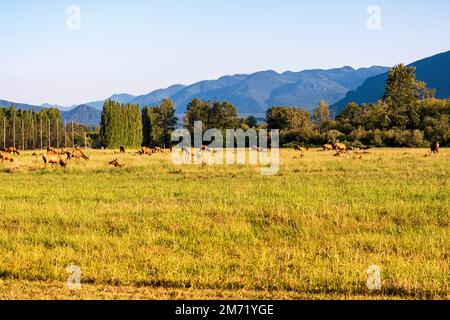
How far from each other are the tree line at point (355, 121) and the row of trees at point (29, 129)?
11319mm

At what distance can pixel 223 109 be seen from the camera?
10656cm

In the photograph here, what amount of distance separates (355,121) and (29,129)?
220 feet

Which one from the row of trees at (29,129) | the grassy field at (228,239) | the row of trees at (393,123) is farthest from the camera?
the row of trees at (29,129)

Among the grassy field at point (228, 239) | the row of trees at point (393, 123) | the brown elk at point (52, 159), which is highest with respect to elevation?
the row of trees at point (393, 123)

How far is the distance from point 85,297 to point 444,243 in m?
8.14

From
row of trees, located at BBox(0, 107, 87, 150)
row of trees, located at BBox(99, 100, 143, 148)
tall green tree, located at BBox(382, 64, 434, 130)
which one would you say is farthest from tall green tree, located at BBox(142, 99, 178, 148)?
tall green tree, located at BBox(382, 64, 434, 130)

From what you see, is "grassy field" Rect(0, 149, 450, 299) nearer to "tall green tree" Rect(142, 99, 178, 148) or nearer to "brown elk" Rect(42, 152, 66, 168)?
"brown elk" Rect(42, 152, 66, 168)

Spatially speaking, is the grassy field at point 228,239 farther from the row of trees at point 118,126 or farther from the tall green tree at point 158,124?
the tall green tree at point 158,124

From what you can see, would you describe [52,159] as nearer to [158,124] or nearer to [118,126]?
[118,126]

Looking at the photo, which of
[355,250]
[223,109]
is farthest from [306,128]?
[355,250]

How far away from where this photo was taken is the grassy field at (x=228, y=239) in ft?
27.5

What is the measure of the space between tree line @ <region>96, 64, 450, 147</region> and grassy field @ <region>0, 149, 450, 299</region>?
190 feet

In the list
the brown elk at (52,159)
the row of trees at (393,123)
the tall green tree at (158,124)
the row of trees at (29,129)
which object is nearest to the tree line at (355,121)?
the row of trees at (393,123)
